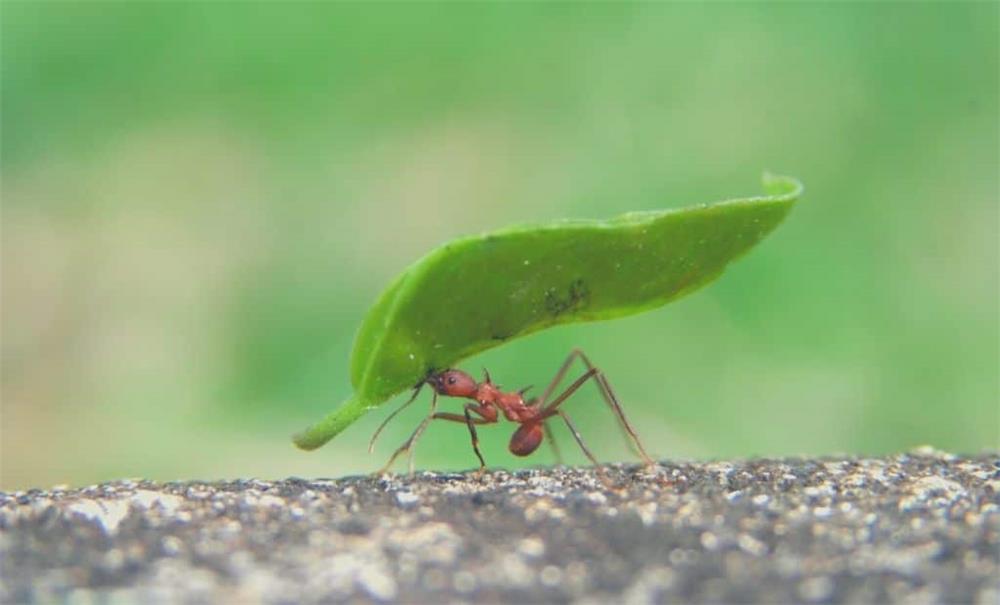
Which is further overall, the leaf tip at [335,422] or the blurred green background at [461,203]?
the blurred green background at [461,203]

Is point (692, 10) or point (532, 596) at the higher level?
point (692, 10)

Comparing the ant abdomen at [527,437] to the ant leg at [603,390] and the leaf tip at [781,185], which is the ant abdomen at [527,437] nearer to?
the ant leg at [603,390]

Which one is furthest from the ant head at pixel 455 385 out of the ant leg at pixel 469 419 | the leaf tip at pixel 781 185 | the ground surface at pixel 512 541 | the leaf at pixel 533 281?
the leaf tip at pixel 781 185

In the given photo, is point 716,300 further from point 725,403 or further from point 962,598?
point 962,598

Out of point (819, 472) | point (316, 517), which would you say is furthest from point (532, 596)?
point (819, 472)

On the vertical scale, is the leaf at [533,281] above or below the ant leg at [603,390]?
above

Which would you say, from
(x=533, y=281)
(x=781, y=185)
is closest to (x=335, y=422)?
(x=533, y=281)

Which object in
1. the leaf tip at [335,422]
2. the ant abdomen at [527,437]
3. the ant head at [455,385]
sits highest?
the leaf tip at [335,422]
